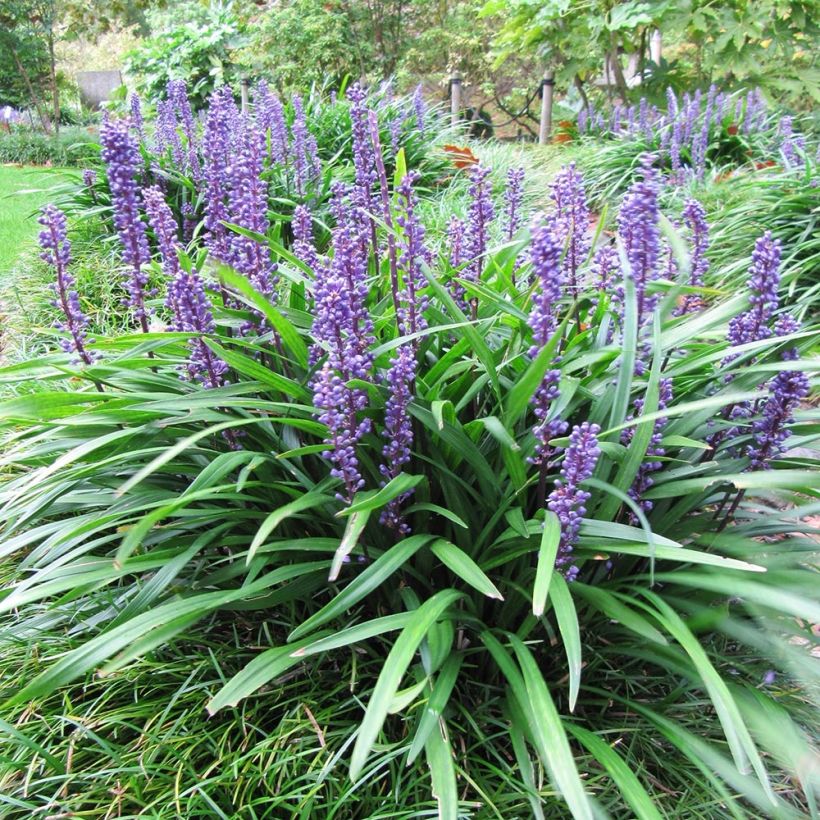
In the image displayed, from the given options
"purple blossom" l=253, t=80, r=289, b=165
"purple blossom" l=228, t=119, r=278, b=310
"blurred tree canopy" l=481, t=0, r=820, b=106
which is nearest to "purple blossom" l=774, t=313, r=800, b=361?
"purple blossom" l=228, t=119, r=278, b=310

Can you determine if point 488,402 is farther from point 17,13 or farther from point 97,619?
point 17,13

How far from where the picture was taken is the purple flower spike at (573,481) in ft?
5.49

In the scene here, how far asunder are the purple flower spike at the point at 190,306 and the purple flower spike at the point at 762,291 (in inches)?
58.4

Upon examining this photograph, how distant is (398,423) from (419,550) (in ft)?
1.37

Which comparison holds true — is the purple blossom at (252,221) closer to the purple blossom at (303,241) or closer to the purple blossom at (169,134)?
the purple blossom at (303,241)

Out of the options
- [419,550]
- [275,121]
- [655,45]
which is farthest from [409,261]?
[655,45]

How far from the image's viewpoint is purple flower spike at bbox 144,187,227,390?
6.72ft

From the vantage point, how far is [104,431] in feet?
7.38

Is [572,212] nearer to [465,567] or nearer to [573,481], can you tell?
[573,481]

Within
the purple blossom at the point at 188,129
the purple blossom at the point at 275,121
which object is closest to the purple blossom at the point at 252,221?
the purple blossom at the point at 275,121

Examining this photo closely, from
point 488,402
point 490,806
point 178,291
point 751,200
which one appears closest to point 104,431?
point 178,291

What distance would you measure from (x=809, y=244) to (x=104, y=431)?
13.5ft

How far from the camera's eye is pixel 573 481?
171 cm

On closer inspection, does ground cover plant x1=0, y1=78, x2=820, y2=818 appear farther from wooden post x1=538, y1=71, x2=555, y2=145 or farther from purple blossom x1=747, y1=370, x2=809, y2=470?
wooden post x1=538, y1=71, x2=555, y2=145
